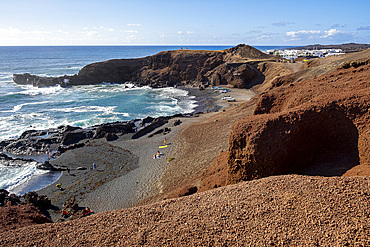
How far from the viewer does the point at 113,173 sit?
23.4 m

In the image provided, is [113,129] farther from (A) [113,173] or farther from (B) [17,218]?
(B) [17,218]

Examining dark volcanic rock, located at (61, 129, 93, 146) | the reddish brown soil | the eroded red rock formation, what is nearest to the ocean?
dark volcanic rock, located at (61, 129, 93, 146)

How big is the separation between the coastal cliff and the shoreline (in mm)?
39490

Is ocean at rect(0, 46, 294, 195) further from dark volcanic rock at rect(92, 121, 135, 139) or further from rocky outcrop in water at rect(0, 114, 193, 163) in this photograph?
dark volcanic rock at rect(92, 121, 135, 139)

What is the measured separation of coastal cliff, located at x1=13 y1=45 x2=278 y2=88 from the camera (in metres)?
70.4

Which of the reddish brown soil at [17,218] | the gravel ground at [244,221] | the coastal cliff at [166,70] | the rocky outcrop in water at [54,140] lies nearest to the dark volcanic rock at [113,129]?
the rocky outcrop in water at [54,140]

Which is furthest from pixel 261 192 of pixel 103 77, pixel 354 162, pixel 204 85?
pixel 103 77

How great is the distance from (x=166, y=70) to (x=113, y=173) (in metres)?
57.3

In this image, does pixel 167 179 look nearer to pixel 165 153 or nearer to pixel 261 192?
pixel 165 153

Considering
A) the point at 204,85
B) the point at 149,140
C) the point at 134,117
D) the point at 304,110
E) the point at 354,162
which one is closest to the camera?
the point at 354,162

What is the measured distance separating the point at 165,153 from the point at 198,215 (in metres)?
17.9

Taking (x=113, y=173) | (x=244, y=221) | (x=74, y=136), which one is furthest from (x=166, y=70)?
(x=244, y=221)

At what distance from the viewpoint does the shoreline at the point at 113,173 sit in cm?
1908

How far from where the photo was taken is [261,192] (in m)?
8.68
